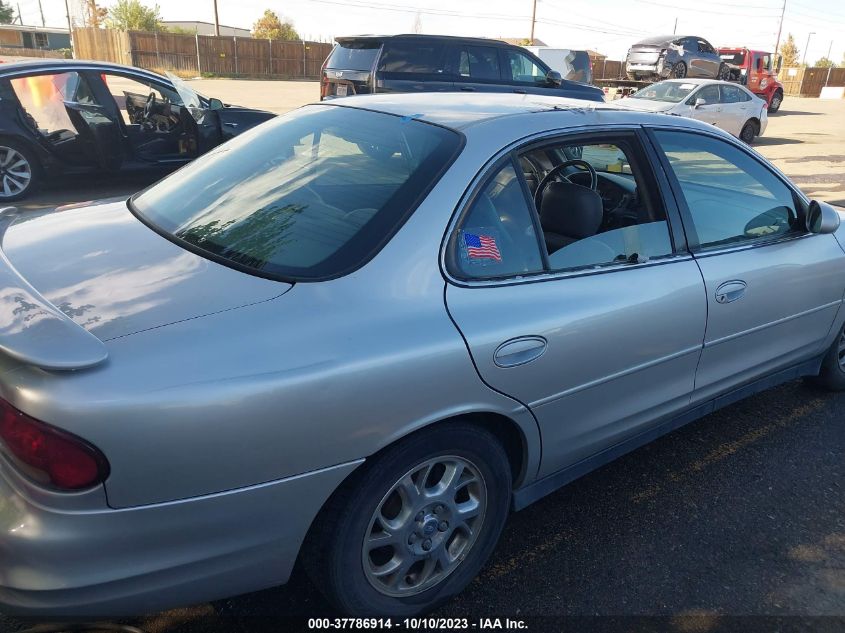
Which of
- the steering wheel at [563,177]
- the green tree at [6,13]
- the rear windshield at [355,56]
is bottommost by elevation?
the steering wheel at [563,177]

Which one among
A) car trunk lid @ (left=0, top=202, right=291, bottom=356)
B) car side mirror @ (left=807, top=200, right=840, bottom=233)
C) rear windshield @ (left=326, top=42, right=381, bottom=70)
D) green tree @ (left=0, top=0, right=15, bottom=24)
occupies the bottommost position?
car side mirror @ (left=807, top=200, right=840, bottom=233)

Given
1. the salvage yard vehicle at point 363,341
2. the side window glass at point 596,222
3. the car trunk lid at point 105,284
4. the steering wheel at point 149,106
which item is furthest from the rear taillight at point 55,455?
the steering wheel at point 149,106

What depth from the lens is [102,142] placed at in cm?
768

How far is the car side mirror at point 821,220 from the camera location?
331 cm

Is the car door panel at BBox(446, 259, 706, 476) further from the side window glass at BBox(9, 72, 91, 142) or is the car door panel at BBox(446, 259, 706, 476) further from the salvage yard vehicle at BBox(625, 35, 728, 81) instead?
the salvage yard vehicle at BBox(625, 35, 728, 81)

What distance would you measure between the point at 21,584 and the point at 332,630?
0.95 meters

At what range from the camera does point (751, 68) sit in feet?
76.0

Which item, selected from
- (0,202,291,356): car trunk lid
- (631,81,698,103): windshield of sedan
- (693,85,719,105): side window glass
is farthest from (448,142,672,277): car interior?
(693,85,719,105): side window glass

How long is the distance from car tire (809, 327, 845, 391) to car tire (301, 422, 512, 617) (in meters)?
2.53

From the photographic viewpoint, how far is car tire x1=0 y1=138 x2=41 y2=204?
731 cm

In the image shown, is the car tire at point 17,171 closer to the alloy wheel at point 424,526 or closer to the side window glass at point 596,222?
the side window glass at point 596,222

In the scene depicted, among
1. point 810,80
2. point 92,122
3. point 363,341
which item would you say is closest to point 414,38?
point 92,122

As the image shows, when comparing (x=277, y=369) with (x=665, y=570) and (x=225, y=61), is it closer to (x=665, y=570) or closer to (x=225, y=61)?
(x=665, y=570)

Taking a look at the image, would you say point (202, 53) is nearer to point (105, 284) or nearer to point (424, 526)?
point (105, 284)
